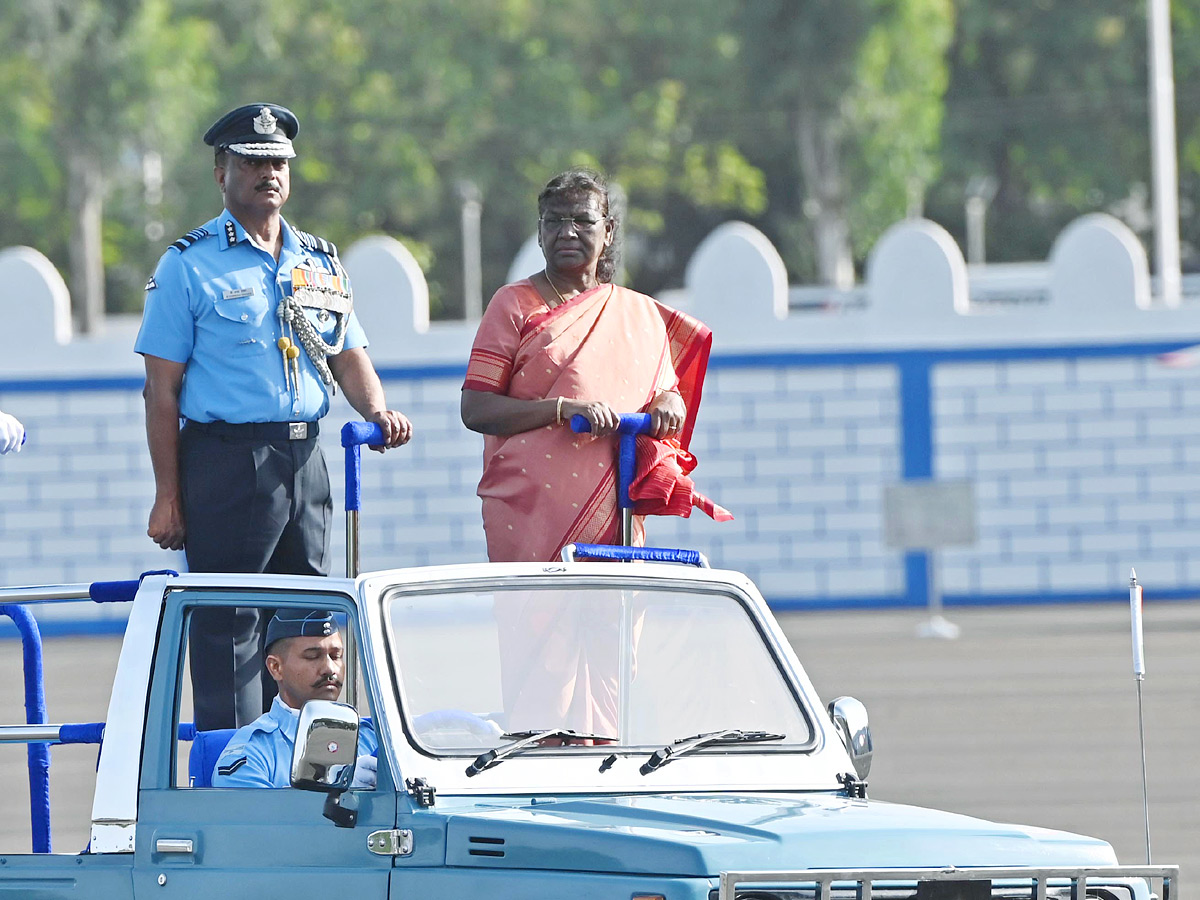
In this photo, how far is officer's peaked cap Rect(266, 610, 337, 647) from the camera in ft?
17.6

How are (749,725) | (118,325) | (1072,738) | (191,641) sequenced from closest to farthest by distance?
1. (749,725)
2. (191,641)
3. (1072,738)
4. (118,325)

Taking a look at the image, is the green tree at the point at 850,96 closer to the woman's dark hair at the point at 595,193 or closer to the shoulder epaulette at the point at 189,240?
the woman's dark hair at the point at 595,193

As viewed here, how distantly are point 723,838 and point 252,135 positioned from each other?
293 cm

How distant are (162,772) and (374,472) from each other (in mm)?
17376

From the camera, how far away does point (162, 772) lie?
5172 millimetres

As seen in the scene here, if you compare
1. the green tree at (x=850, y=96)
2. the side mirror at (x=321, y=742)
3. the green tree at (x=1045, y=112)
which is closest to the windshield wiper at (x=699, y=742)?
the side mirror at (x=321, y=742)

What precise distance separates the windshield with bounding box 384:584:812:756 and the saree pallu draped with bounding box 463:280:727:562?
0.93 metres

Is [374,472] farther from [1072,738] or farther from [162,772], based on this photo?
[162,772]

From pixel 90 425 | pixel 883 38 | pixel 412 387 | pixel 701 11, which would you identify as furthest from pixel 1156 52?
pixel 701 11

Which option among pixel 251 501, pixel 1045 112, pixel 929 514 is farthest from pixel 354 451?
pixel 1045 112

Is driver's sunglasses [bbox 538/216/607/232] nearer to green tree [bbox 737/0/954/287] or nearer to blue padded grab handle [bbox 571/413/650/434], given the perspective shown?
blue padded grab handle [bbox 571/413/650/434]

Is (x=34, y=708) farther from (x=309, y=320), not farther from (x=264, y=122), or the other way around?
(x=264, y=122)

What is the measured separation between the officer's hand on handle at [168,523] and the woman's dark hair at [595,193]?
1317 mm

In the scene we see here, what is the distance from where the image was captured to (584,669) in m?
5.44
